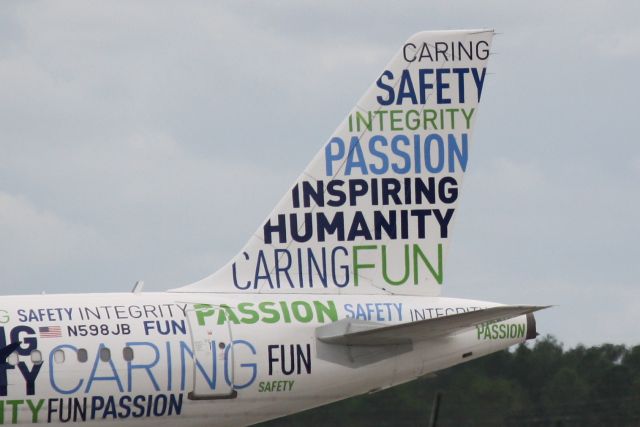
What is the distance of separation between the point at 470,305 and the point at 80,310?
5.92m

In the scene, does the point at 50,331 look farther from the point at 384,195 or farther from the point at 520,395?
the point at 520,395

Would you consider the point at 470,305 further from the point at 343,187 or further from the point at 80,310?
the point at 80,310

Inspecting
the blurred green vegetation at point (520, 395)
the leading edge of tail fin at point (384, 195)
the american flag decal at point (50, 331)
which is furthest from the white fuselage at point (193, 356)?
the blurred green vegetation at point (520, 395)

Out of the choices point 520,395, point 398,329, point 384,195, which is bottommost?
point 520,395

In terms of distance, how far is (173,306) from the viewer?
27.8 metres

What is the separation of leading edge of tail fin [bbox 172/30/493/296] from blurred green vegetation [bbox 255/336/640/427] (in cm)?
294

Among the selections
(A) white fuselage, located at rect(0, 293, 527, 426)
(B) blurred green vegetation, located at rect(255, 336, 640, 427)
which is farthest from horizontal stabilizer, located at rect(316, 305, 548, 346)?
(B) blurred green vegetation, located at rect(255, 336, 640, 427)

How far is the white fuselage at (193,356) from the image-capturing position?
87.8ft

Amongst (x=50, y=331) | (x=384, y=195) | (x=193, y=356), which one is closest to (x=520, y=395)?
(x=384, y=195)

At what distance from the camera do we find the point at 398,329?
89.6ft

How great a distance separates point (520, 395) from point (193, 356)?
8731 millimetres

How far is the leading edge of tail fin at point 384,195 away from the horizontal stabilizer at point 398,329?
3.23 feet

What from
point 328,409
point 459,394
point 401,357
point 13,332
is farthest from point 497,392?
point 13,332

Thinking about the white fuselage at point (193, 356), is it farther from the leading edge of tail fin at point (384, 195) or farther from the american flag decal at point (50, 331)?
the leading edge of tail fin at point (384, 195)
